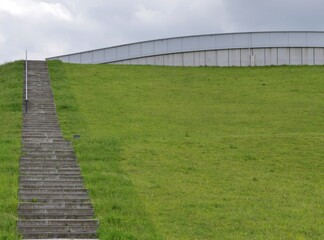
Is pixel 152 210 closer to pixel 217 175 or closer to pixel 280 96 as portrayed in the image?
pixel 217 175

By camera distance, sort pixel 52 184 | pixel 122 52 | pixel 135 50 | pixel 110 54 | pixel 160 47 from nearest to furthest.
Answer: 1. pixel 52 184
2. pixel 160 47
3. pixel 135 50
4. pixel 122 52
5. pixel 110 54

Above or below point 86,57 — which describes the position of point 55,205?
below

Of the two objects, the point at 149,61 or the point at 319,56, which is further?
the point at 149,61

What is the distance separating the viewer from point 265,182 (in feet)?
53.8

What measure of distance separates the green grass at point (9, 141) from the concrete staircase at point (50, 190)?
19 cm

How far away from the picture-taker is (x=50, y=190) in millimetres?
14945

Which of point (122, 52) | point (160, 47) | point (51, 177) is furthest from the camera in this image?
point (122, 52)

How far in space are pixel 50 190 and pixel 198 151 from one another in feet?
19.8

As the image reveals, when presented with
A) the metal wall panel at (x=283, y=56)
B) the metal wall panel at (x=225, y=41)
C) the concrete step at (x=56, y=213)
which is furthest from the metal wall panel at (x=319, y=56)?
the concrete step at (x=56, y=213)

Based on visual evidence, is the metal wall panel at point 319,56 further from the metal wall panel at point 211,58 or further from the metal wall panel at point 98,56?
the metal wall panel at point 98,56

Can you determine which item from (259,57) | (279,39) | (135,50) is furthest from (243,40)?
(135,50)

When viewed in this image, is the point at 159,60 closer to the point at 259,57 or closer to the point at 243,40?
the point at 243,40

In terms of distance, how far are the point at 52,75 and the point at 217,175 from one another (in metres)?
21.3

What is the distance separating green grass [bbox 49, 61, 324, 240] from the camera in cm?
1295
